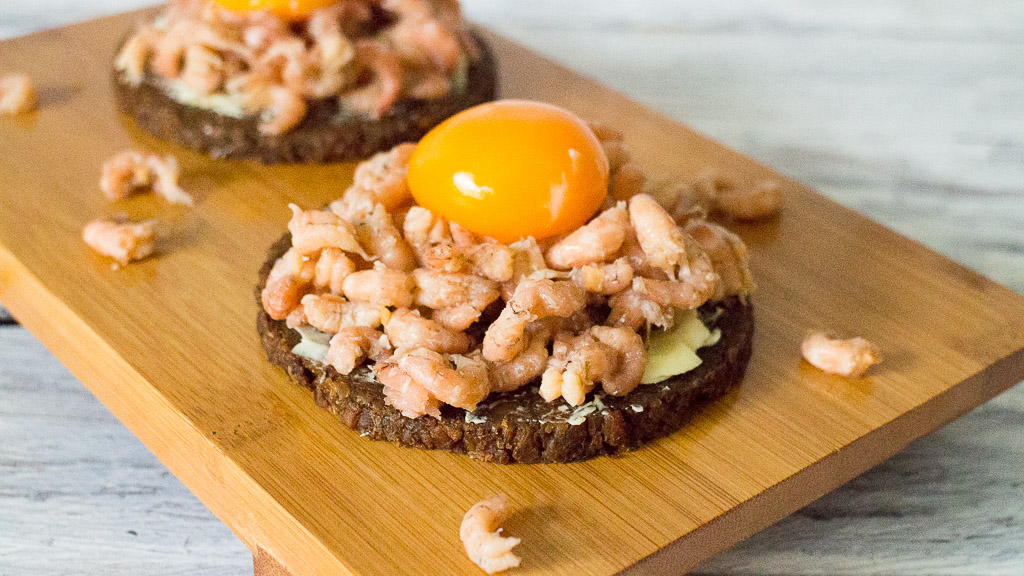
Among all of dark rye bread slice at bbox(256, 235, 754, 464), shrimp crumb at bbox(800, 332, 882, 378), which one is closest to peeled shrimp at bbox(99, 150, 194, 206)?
dark rye bread slice at bbox(256, 235, 754, 464)

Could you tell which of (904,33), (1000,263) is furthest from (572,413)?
(904,33)

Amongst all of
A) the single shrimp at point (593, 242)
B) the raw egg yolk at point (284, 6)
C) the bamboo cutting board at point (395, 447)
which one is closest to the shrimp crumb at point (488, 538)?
the bamboo cutting board at point (395, 447)

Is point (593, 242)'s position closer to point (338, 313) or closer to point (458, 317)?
point (458, 317)

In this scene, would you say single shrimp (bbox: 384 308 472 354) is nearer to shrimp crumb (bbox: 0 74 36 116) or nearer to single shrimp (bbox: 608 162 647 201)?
single shrimp (bbox: 608 162 647 201)

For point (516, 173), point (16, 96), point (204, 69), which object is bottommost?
point (16, 96)

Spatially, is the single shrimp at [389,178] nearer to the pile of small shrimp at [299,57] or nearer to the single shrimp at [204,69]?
the pile of small shrimp at [299,57]

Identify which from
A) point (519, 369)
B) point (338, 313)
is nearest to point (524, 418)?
point (519, 369)

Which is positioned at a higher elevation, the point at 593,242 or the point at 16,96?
the point at 593,242
